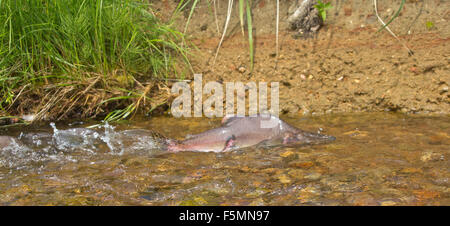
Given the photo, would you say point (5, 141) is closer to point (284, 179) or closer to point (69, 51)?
point (69, 51)

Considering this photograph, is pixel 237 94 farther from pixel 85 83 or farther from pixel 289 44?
pixel 85 83

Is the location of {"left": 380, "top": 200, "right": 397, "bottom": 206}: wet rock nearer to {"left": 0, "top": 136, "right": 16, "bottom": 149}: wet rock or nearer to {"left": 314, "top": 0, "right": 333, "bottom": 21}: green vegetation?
{"left": 0, "top": 136, "right": 16, "bottom": 149}: wet rock

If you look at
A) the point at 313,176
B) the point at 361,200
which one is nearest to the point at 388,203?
the point at 361,200

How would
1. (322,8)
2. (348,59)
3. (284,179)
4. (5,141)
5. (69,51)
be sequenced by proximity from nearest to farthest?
(284,179)
(5,141)
(69,51)
(348,59)
(322,8)

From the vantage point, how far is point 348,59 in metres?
4.08

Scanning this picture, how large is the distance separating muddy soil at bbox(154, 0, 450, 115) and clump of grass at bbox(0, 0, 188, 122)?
0.61m

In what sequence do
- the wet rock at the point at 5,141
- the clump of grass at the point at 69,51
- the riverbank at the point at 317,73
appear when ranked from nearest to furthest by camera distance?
the wet rock at the point at 5,141
the clump of grass at the point at 69,51
the riverbank at the point at 317,73

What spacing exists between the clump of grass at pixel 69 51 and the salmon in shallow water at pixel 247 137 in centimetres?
112

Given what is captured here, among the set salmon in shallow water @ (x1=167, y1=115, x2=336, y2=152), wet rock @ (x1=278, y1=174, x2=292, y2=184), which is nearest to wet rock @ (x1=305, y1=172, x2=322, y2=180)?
wet rock @ (x1=278, y1=174, x2=292, y2=184)

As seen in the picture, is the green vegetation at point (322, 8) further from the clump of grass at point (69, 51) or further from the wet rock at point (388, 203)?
the wet rock at point (388, 203)

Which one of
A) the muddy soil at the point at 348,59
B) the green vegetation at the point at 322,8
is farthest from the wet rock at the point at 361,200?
the green vegetation at the point at 322,8

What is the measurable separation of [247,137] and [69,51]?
1.87 metres

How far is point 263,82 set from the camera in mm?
4164

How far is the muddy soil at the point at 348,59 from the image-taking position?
12.7 feet
